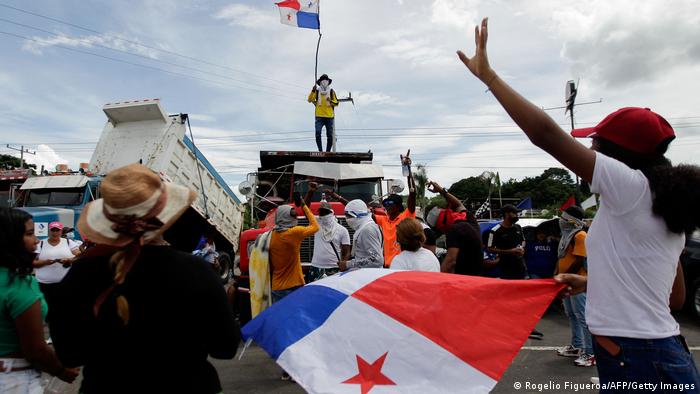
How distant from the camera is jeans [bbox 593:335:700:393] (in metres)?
1.79

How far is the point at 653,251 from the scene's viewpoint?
1.84 meters

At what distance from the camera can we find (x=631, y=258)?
185 centimetres

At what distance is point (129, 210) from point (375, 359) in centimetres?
174

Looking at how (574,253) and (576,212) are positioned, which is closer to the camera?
(574,253)

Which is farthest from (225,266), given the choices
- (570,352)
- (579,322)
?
(579,322)

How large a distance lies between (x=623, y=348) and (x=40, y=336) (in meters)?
2.62

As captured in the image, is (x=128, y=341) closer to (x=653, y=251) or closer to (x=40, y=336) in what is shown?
(x=40, y=336)

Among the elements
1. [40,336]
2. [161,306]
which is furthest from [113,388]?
[40,336]

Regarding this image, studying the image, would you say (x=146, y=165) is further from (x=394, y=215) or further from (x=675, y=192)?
(x=675, y=192)

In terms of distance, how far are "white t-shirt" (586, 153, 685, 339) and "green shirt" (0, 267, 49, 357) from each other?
2.59 metres

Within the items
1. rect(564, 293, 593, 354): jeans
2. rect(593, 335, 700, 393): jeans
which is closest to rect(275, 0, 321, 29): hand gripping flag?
rect(564, 293, 593, 354): jeans

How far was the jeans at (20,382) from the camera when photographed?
7.53 feet

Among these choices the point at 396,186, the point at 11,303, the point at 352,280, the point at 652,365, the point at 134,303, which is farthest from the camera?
the point at 396,186

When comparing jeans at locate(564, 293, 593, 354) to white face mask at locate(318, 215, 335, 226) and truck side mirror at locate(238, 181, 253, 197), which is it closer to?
white face mask at locate(318, 215, 335, 226)
